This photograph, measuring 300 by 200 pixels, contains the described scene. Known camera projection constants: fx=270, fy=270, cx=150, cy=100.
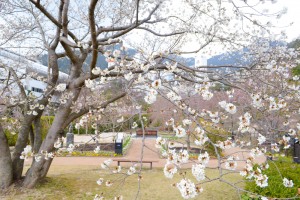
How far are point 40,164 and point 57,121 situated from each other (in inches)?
39.1

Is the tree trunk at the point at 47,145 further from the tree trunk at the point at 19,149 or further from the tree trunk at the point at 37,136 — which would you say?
the tree trunk at the point at 37,136

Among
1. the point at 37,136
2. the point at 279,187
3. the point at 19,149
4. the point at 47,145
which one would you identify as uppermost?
the point at 37,136

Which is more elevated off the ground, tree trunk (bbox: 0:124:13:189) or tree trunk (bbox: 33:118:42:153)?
tree trunk (bbox: 33:118:42:153)

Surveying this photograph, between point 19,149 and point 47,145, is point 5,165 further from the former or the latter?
point 47,145

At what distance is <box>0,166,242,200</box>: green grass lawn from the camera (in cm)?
555

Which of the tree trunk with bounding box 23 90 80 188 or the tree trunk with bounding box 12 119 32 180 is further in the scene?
the tree trunk with bounding box 12 119 32 180

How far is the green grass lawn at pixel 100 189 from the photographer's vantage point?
5555mm

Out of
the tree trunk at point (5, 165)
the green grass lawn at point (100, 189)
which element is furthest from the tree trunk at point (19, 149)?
the green grass lawn at point (100, 189)

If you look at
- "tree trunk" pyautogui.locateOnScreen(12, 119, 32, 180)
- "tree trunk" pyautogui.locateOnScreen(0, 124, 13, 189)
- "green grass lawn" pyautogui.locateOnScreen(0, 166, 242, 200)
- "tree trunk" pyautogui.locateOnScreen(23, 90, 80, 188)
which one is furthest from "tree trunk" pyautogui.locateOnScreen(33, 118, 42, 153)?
"green grass lawn" pyautogui.locateOnScreen(0, 166, 242, 200)

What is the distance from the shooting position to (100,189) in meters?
6.04

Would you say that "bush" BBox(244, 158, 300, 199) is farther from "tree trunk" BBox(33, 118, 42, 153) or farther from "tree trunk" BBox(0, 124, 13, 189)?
"tree trunk" BBox(0, 124, 13, 189)

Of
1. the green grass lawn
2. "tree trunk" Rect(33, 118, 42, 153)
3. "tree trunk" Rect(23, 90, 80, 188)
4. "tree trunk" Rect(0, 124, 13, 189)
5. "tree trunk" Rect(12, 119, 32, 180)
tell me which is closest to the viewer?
the green grass lawn

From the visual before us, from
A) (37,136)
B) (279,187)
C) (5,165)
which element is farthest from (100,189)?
(279,187)

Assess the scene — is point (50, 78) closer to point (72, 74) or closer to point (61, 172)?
point (72, 74)
